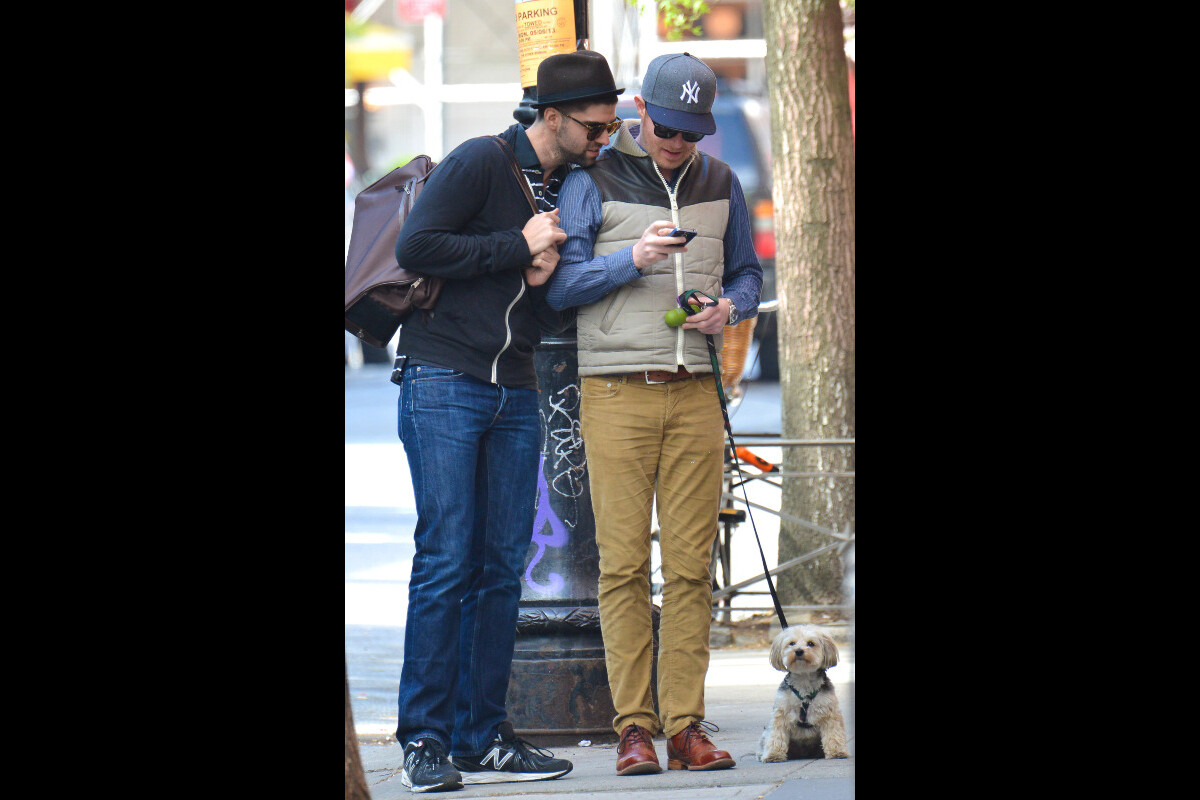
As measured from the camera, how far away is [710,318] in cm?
398

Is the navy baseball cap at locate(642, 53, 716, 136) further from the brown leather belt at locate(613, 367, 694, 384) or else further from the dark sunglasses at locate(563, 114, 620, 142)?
the brown leather belt at locate(613, 367, 694, 384)

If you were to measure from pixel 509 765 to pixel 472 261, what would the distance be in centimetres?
147

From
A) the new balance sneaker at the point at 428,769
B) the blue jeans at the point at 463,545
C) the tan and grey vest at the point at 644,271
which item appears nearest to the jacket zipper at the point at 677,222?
the tan and grey vest at the point at 644,271

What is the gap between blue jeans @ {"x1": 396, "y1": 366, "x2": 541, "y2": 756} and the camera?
3.93 metres

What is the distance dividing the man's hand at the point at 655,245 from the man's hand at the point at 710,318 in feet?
0.65

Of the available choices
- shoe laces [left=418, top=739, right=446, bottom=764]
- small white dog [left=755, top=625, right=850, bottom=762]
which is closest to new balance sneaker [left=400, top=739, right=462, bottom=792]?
shoe laces [left=418, top=739, right=446, bottom=764]

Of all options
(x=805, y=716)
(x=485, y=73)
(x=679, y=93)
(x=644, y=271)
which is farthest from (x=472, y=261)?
(x=485, y=73)

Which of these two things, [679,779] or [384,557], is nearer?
[679,779]

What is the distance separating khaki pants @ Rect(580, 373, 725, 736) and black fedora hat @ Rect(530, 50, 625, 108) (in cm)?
81

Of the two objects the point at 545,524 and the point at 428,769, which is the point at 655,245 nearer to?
the point at 545,524
